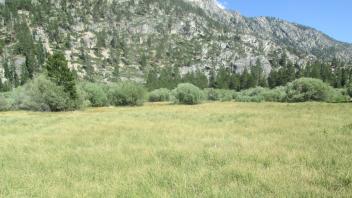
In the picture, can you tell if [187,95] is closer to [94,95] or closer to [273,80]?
[94,95]

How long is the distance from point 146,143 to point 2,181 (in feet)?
23.3

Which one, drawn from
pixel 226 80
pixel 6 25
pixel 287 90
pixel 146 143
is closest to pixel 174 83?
pixel 226 80

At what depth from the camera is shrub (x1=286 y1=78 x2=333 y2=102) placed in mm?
70812

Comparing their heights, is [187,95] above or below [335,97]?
below

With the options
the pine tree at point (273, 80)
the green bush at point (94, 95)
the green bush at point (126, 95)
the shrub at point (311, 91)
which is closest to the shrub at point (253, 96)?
the shrub at point (311, 91)

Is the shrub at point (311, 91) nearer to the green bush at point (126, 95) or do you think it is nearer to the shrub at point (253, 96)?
the shrub at point (253, 96)

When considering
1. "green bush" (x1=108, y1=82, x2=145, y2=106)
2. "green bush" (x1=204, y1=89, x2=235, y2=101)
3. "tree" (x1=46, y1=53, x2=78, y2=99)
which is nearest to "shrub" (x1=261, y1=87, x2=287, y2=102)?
"green bush" (x1=204, y1=89, x2=235, y2=101)

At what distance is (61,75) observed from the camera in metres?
62.7

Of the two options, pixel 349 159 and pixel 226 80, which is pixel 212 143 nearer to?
pixel 349 159

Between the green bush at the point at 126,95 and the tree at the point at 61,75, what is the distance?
2302 centimetres

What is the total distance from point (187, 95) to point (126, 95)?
592 inches

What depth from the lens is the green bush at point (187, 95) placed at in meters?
87.5

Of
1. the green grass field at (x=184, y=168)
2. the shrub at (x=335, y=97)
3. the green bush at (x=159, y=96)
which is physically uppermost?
the green grass field at (x=184, y=168)

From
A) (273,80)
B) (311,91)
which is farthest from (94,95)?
(273,80)
